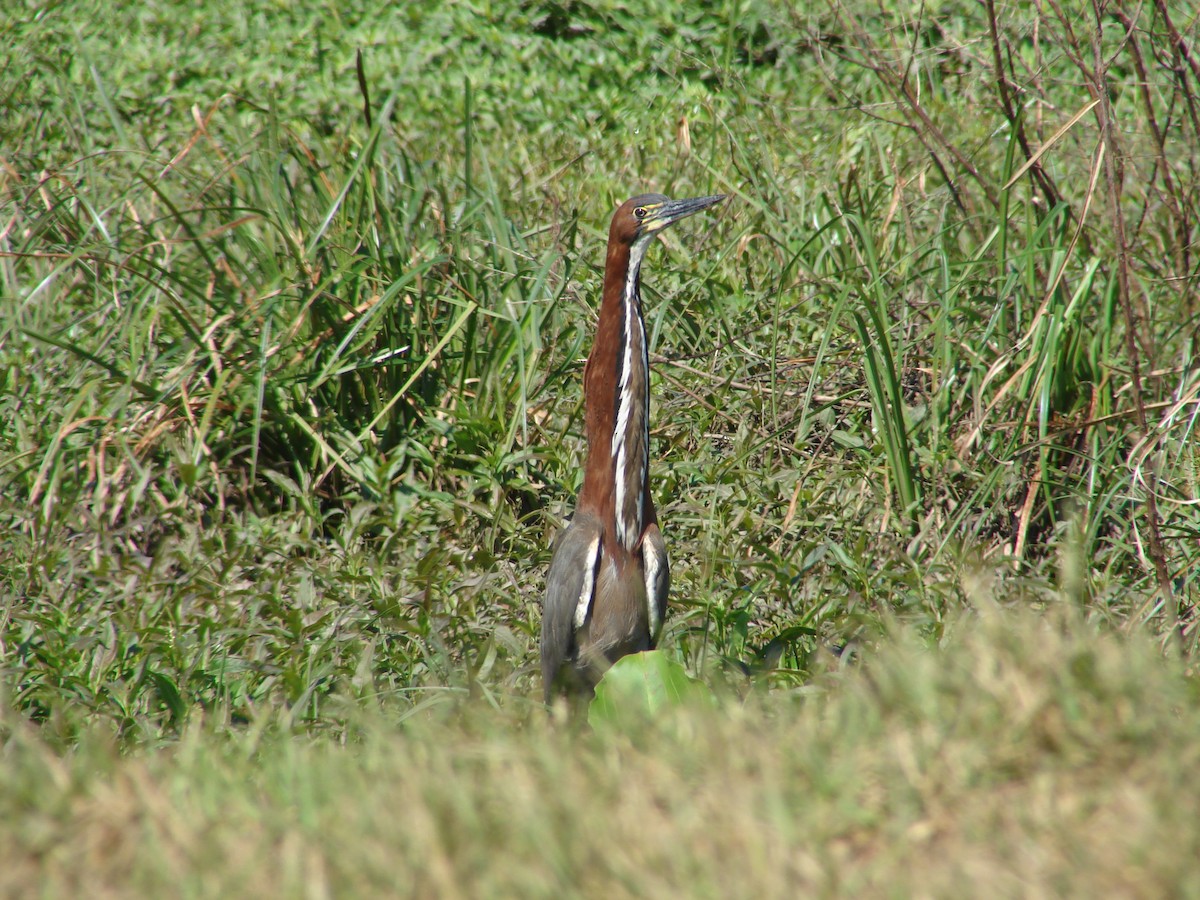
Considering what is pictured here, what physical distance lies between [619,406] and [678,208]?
69cm

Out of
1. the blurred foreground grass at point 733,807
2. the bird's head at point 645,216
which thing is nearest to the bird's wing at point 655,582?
the bird's head at point 645,216

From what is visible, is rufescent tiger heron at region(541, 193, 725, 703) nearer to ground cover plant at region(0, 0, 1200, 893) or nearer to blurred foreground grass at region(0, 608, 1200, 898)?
ground cover plant at region(0, 0, 1200, 893)

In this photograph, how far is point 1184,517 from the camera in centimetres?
399

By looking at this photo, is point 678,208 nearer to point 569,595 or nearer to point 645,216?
point 645,216

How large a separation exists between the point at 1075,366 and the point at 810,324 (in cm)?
109

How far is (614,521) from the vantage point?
145 inches

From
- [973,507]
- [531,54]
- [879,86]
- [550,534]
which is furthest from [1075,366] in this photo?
[531,54]

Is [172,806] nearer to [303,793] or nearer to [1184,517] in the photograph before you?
[303,793]

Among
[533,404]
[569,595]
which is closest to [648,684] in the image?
[569,595]

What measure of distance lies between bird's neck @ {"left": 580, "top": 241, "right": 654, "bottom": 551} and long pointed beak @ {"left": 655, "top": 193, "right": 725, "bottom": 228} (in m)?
0.12

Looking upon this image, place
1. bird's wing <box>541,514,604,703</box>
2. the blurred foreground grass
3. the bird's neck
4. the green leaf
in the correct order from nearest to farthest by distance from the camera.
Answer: the blurred foreground grass < the green leaf < bird's wing <box>541,514,604,703</box> < the bird's neck

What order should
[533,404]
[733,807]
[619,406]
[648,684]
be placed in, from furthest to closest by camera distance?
1. [533,404]
2. [619,406]
3. [648,684]
4. [733,807]

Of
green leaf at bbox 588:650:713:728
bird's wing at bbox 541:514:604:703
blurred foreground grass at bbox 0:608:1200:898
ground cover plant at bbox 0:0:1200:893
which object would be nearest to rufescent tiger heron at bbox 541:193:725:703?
bird's wing at bbox 541:514:604:703

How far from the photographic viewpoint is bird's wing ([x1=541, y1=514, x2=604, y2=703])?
3590mm
